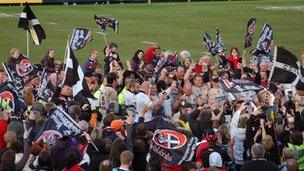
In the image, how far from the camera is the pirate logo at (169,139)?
12.3 m

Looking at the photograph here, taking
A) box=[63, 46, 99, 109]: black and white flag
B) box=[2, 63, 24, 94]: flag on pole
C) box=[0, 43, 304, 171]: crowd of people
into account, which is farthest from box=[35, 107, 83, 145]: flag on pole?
box=[2, 63, 24, 94]: flag on pole

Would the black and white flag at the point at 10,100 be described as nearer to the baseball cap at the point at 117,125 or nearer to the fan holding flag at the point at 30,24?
the baseball cap at the point at 117,125

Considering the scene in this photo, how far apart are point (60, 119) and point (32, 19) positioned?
11513 millimetres

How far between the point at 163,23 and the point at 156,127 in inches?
1025

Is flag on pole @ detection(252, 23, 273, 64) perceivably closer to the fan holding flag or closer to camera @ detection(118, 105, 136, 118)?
the fan holding flag

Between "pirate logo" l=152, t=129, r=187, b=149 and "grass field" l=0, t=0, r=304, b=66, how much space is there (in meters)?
17.1

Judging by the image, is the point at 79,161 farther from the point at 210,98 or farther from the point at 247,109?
the point at 210,98

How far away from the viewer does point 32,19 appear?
23609 mm

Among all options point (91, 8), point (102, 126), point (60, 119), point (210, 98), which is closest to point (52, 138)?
point (60, 119)

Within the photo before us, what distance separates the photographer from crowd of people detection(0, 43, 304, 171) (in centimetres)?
1209

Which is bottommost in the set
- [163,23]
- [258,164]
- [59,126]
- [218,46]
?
[163,23]

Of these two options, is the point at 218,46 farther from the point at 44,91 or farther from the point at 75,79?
the point at 75,79

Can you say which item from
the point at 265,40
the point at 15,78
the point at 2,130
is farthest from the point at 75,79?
the point at 265,40

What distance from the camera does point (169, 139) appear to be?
12352 mm
